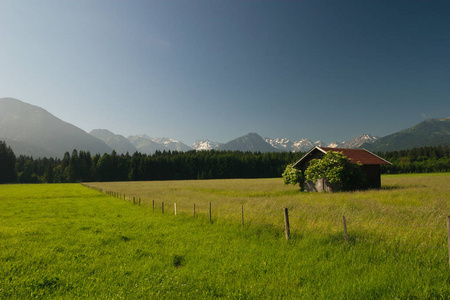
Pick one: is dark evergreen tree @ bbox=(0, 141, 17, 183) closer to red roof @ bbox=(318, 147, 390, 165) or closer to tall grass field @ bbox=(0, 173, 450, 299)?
tall grass field @ bbox=(0, 173, 450, 299)

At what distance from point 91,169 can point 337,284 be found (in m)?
132

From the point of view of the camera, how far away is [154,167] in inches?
4724

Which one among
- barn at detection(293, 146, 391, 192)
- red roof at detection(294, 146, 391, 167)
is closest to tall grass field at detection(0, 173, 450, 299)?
barn at detection(293, 146, 391, 192)

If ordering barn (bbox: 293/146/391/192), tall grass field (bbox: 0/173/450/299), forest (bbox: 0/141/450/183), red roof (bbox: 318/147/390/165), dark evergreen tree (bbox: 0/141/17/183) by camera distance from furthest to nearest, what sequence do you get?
1. forest (bbox: 0/141/450/183)
2. dark evergreen tree (bbox: 0/141/17/183)
3. red roof (bbox: 318/147/390/165)
4. barn (bbox: 293/146/391/192)
5. tall grass field (bbox: 0/173/450/299)

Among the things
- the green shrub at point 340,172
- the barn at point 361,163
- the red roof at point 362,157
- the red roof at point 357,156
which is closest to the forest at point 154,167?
the red roof at point 362,157

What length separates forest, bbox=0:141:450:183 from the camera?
365 ft

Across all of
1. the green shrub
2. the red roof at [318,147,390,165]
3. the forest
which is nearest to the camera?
the green shrub

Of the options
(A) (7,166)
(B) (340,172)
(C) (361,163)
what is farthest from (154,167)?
(C) (361,163)

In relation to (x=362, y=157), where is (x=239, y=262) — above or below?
below

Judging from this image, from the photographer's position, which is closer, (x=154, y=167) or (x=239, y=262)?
(x=239, y=262)

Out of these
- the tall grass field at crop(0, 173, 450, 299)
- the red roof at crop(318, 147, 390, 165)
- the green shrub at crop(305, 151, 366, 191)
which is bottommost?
the tall grass field at crop(0, 173, 450, 299)

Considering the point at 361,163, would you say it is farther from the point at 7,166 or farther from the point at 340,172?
the point at 7,166

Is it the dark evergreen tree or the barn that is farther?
the dark evergreen tree

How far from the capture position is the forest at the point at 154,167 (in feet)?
365
